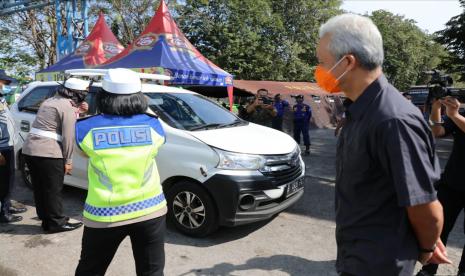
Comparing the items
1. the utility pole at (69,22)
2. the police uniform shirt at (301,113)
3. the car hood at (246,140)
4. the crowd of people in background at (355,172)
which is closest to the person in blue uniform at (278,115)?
the police uniform shirt at (301,113)

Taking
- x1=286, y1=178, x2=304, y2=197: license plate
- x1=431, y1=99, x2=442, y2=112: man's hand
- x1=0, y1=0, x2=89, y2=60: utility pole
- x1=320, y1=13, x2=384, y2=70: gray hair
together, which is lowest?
x1=286, y1=178, x2=304, y2=197: license plate

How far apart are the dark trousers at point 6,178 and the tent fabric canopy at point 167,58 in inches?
149

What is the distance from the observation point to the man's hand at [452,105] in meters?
2.57

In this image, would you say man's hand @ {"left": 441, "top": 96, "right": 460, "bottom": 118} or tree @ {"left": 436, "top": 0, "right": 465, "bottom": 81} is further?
tree @ {"left": 436, "top": 0, "right": 465, "bottom": 81}

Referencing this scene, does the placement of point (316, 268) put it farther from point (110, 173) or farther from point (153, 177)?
point (110, 173)

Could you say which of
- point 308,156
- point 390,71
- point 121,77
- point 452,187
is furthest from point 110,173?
point 390,71

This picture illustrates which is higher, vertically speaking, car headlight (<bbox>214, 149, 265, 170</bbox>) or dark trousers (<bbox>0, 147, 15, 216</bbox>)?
car headlight (<bbox>214, 149, 265, 170</bbox>)

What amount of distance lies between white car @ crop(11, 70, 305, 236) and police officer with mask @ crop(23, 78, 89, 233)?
895 mm

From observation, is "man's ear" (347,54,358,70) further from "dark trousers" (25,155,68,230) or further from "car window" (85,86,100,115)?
"car window" (85,86,100,115)

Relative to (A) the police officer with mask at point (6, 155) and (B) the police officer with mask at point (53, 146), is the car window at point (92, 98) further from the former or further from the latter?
(A) the police officer with mask at point (6, 155)

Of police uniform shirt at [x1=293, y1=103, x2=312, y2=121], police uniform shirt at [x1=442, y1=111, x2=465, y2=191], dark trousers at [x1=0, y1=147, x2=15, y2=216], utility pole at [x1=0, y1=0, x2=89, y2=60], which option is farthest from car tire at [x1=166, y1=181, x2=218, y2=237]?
utility pole at [x1=0, y1=0, x2=89, y2=60]

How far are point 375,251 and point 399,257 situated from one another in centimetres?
9

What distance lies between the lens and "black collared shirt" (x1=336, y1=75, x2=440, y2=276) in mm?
1330

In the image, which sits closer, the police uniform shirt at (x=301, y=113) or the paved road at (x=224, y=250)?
the paved road at (x=224, y=250)
